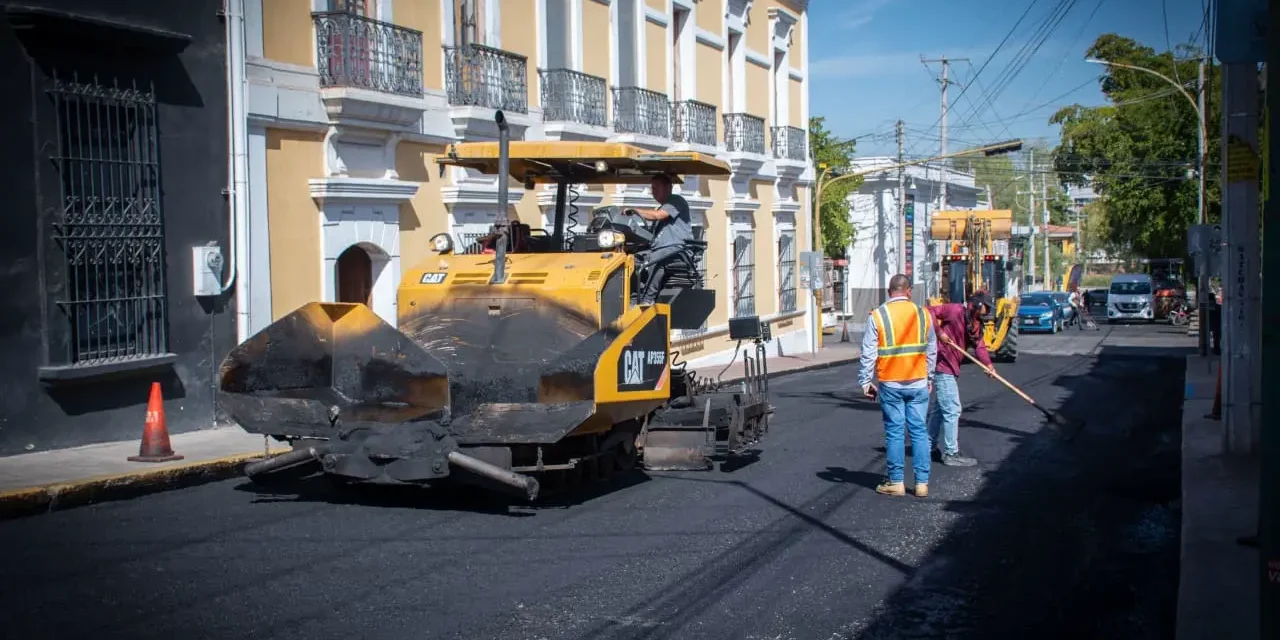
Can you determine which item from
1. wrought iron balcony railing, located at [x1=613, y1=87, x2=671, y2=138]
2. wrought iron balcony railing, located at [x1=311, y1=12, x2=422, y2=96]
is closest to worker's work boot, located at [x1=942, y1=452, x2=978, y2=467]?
wrought iron balcony railing, located at [x1=311, y1=12, x2=422, y2=96]

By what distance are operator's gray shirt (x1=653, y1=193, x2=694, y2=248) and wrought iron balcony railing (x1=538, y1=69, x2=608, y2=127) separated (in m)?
9.66

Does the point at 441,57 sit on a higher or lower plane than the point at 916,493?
higher

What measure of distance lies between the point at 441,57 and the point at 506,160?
26.1 ft

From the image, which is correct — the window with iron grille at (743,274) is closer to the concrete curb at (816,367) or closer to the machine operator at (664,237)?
the concrete curb at (816,367)

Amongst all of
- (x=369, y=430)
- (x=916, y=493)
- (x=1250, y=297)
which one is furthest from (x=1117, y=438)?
(x=369, y=430)

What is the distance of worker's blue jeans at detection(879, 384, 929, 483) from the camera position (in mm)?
9523

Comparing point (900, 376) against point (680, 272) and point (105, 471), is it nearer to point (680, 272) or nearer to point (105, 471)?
point (680, 272)

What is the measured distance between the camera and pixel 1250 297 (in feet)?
40.9

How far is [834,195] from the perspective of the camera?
4900 cm

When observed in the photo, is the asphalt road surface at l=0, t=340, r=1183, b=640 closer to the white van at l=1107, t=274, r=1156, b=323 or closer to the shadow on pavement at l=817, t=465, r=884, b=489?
the shadow on pavement at l=817, t=465, r=884, b=489

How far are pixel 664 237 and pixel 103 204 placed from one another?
5576 mm

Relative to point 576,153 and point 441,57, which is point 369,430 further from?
point 441,57

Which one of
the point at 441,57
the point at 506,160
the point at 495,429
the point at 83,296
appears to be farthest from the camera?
the point at 441,57

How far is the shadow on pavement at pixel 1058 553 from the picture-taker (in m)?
6.33
